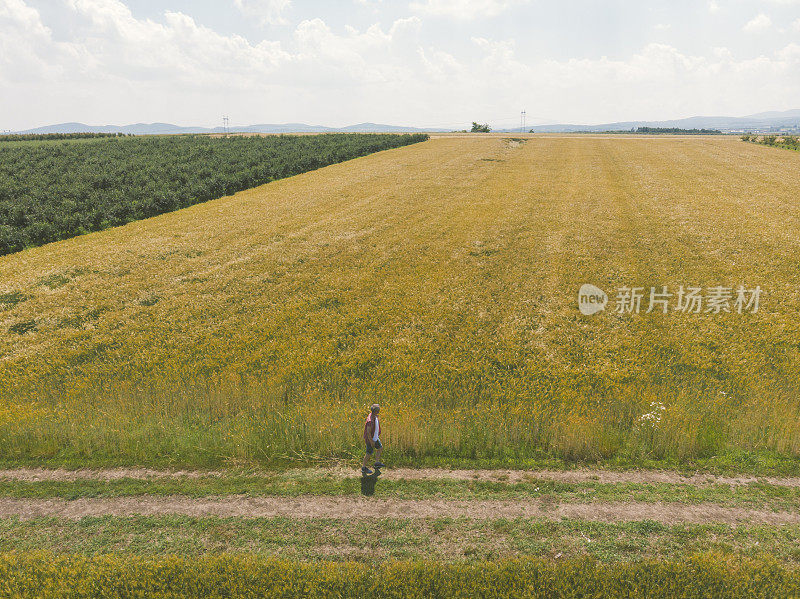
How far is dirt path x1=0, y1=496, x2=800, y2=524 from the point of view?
786 centimetres

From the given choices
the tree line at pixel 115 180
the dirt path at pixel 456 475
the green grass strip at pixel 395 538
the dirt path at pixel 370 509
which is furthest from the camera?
the tree line at pixel 115 180

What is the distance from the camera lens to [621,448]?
32.3ft

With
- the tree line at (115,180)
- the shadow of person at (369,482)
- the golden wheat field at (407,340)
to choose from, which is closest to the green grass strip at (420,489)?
the shadow of person at (369,482)

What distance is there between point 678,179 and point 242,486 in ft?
160

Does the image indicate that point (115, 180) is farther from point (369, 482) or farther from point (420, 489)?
point (420, 489)

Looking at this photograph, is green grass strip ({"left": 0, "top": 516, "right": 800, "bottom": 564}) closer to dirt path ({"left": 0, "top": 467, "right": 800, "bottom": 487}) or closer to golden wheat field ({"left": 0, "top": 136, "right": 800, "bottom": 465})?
dirt path ({"left": 0, "top": 467, "right": 800, "bottom": 487})

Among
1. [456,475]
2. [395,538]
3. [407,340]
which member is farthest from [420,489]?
[407,340]

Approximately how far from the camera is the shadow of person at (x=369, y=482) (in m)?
8.66

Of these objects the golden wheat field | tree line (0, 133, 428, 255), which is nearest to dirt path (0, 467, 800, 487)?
the golden wheat field

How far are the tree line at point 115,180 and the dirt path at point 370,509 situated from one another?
87.3 feet

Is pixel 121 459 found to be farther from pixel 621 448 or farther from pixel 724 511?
pixel 724 511

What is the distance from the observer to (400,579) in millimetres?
6574

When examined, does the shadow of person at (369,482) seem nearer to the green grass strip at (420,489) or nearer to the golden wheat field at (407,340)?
the green grass strip at (420,489)

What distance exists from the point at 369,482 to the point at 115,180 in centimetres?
4622
